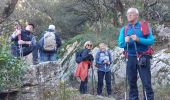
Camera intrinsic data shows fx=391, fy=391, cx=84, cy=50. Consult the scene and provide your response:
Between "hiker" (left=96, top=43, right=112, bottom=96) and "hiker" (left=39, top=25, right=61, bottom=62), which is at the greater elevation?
"hiker" (left=39, top=25, right=61, bottom=62)

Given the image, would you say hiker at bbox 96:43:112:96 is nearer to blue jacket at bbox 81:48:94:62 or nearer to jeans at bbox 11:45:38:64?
blue jacket at bbox 81:48:94:62

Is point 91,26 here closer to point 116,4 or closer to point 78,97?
point 116,4

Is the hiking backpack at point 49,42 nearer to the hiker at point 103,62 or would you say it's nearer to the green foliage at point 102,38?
the hiker at point 103,62

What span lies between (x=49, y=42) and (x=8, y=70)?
13.3 feet

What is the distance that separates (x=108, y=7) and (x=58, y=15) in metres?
4.17

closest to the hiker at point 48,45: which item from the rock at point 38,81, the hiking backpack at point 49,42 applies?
the hiking backpack at point 49,42

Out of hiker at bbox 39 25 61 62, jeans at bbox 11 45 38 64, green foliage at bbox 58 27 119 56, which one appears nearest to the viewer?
jeans at bbox 11 45 38 64

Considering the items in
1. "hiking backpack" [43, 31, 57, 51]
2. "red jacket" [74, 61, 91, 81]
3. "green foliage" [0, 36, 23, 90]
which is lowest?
"red jacket" [74, 61, 91, 81]

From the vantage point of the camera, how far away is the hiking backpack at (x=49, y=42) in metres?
11.4

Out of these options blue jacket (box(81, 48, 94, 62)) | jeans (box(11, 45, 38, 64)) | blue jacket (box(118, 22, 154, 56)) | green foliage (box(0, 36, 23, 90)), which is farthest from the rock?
blue jacket (box(81, 48, 94, 62))

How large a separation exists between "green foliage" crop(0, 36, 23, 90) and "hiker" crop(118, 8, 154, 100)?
2.07 metres

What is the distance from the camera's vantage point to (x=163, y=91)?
1056 cm

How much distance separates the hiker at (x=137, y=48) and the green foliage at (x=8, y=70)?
207cm

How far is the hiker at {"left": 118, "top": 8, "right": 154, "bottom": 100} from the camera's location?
727 cm
